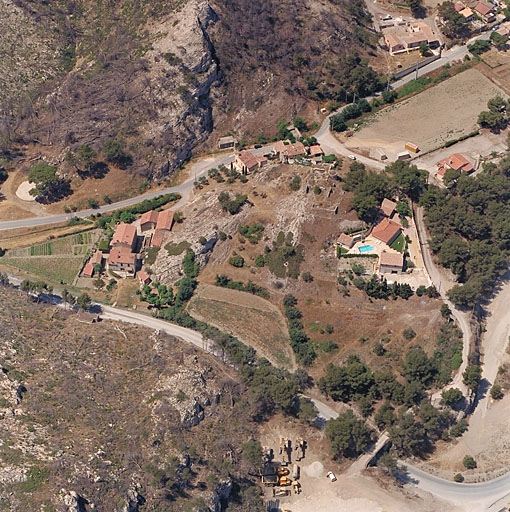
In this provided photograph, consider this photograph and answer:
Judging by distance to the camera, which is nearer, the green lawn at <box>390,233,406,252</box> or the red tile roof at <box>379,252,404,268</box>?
the red tile roof at <box>379,252,404,268</box>

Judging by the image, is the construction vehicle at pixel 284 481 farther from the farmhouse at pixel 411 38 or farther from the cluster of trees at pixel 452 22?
the cluster of trees at pixel 452 22

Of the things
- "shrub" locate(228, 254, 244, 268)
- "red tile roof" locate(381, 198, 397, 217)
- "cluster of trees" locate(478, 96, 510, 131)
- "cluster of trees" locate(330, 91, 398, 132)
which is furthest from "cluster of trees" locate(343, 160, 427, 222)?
"cluster of trees" locate(478, 96, 510, 131)

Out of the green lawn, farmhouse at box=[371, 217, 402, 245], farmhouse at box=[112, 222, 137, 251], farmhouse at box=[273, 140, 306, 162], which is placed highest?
farmhouse at box=[273, 140, 306, 162]

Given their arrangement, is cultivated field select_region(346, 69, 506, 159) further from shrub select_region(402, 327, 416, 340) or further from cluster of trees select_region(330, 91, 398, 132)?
shrub select_region(402, 327, 416, 340)

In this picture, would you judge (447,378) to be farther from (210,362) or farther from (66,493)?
(66,493)

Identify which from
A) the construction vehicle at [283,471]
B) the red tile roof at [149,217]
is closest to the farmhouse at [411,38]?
the red tile roof at [149,217]

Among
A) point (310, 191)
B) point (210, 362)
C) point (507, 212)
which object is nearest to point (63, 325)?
point (210, 362)

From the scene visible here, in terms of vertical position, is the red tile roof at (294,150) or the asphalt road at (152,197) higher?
the red tile roof at (294,150)
